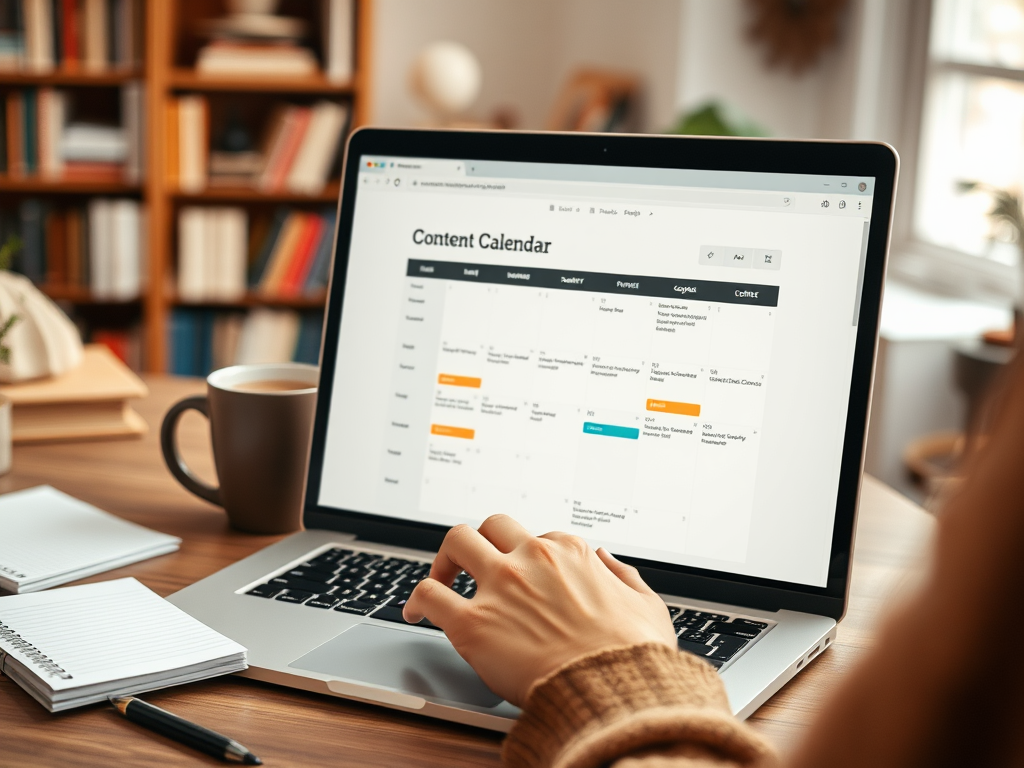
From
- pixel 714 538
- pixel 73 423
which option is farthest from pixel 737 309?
pixel 73 423

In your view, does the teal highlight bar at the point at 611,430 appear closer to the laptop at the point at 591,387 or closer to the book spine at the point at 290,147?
the laptop at the point at 591,387

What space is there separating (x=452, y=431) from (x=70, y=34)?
8.17 feet

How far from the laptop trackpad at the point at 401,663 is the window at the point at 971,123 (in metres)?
2.17

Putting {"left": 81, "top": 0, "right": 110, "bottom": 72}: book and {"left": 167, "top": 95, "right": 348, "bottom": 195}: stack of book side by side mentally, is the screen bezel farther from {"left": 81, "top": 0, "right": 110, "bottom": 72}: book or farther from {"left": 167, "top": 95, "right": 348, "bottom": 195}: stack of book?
{"left": 81, "top": 0, "right": 110, "bottom": 72}: book

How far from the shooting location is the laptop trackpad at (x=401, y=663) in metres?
0.60

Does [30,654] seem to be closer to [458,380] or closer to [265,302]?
[458,380]

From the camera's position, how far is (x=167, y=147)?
286cm

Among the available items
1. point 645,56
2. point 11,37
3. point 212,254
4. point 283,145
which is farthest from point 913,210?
point 11,37

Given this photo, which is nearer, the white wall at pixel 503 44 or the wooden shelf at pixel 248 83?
the wooden shelf at pixel 248 83

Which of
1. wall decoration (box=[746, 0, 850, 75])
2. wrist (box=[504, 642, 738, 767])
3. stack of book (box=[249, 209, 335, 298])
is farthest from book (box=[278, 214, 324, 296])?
wrist (box=[504, 642, 738, 767])

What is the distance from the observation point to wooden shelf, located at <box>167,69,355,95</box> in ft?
9.25

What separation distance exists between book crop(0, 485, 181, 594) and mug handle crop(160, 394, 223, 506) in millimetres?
60

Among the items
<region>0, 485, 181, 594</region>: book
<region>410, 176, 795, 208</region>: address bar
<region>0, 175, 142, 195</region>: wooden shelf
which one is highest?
<region>0, 175, 142, 195</region>: wooden shelf

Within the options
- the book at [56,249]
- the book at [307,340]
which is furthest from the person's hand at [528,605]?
the book at [56,249]
